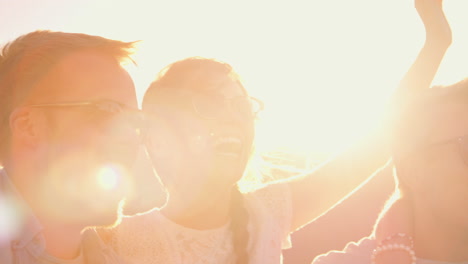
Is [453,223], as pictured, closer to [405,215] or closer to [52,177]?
[405,215]

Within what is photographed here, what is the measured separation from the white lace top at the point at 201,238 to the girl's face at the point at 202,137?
0.64 feet

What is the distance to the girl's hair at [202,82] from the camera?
218 cm

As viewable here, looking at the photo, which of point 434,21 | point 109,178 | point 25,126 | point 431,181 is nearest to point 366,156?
point 431,181

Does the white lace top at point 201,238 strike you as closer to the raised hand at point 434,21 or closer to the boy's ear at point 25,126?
Result: the boy's ear at point 25,126

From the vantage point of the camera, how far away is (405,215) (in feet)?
7.19

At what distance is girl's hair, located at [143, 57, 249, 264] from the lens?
86.0 inches

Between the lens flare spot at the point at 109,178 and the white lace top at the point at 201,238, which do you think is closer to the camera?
the lens flare spot at the point at 109,178

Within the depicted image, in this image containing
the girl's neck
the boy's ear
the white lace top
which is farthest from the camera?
the girl's neck

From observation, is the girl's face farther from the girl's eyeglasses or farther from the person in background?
the person in background

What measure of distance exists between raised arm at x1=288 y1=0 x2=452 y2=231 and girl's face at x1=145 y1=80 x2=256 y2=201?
359 millimetres

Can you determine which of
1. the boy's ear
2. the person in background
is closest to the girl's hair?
the person in background

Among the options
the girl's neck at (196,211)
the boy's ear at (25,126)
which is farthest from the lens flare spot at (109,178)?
the girl's neck at (196,211)

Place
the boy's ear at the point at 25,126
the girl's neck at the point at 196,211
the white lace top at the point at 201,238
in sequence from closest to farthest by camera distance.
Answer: the boy's ear at the point at 25,126
the white lace top at the point at 201,238
the girl's neck at the point at 196,211

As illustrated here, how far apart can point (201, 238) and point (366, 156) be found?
895 mm
